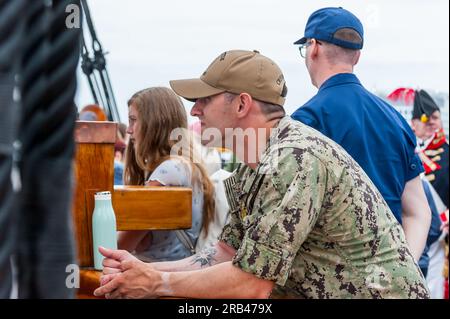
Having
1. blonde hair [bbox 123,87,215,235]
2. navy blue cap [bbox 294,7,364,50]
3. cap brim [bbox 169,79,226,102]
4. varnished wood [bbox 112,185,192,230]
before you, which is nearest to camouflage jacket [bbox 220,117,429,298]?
cap brim [bbox 169,79,226,102]

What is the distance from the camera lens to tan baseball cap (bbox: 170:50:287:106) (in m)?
2.48

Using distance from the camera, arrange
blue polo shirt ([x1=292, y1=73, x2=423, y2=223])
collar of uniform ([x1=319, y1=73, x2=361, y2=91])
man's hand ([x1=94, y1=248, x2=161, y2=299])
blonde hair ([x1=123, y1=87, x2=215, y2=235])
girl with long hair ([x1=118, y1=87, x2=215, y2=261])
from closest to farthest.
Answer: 1. man's hand ([x1=94, y1=248, x2=161, y2=299])
2. blue polo shirt ([x1=292, y1=73, x2=423, y2=223])
3. collar of uniform ([x1=319, y1=73, x2=361, y2=91])
4. girl with long hair ([x1=118, y1=87, x2=215, y2=261])
5. blonde hair ([x1=123, y1=87, x2=215, y2=235])

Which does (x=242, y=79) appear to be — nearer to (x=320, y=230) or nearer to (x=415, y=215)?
(x=320, y=230)

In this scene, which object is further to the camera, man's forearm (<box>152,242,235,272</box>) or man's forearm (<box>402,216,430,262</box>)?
man's forearm (<box>402,216,430,262</box>)

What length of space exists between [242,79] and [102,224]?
0.64m

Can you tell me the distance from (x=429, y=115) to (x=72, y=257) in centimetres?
696

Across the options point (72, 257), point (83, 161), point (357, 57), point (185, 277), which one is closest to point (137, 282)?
point (185, 277)

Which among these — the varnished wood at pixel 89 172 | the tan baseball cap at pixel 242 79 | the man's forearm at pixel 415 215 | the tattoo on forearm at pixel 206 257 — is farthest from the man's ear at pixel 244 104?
the man's forearm at pixel 415 215

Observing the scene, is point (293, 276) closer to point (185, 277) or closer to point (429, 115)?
point (185, 277)

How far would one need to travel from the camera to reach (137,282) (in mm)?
2350

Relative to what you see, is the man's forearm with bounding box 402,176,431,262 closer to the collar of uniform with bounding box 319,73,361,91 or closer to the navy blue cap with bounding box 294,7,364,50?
the collar of uniform with bounding box 319,73,361,91

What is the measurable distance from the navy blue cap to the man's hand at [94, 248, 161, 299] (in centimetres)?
130

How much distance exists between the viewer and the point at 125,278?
234cm

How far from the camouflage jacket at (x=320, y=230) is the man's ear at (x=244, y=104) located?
0.22 metres
